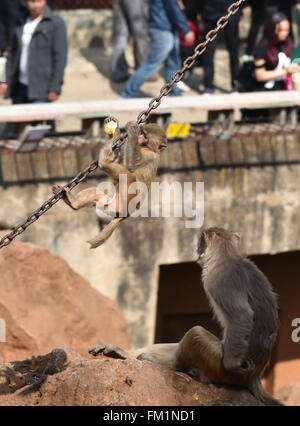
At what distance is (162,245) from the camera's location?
10.0m

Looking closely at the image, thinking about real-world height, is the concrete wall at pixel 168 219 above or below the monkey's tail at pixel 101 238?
above

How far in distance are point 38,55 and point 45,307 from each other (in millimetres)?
2599

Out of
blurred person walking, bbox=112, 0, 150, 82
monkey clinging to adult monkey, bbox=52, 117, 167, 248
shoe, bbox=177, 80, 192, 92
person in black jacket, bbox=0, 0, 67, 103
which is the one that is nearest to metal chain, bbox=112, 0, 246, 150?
monkey clinging to adult monkey, bbox=52, 117, 167, 248

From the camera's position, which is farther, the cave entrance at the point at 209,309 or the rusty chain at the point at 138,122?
the cave entrance at the point at 209,309

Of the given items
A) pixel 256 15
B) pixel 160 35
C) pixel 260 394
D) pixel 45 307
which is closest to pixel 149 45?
pixel 160 35

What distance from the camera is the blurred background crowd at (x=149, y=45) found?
33.3ft

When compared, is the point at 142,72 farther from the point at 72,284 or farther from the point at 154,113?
the point at 72,284

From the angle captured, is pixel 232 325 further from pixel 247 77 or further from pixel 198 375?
pixel 247 77

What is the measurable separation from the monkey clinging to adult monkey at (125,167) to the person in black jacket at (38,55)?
366 centimetres

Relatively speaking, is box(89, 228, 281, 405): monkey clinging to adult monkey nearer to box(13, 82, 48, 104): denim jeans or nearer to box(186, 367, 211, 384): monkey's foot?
box(186, 367, 211, 384): monkey's foot

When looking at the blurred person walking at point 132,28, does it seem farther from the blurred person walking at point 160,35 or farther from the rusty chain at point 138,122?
the rusty chain at point 138,122

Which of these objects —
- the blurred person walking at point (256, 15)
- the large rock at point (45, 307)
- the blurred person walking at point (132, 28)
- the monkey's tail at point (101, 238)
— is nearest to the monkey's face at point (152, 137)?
the monkey's tail at point (101, 238)

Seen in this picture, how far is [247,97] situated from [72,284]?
251 cm

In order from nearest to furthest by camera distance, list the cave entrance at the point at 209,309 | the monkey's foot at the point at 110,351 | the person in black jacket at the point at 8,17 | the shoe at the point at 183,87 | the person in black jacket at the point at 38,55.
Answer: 1. the monkey's foot at the point at 110,351
2. the person in black jacket at the point at 38,55
3. the person in black jacket at the point at 8,17
4. the cave entrance at the point at 209,309
5. the shoe at the point at 183,87
